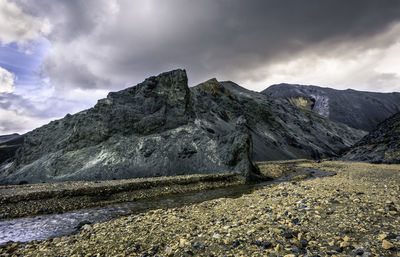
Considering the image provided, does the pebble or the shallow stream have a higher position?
the pebble

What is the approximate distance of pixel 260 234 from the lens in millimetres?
6582

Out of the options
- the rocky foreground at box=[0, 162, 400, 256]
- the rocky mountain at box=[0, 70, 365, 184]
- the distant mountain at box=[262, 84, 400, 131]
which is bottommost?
the rocky foreground at box=[0, 162, 400, 256]

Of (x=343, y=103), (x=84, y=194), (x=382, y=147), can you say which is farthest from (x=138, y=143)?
(x=343, y=103)

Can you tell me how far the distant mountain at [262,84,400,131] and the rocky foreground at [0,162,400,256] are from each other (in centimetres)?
15052

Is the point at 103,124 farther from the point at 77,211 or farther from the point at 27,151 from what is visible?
the point at 77,211

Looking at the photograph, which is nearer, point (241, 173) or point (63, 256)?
point (63, 256)

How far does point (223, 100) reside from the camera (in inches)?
2776

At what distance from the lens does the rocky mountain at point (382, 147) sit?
34.6 m

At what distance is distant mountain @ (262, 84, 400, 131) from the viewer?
142 metres

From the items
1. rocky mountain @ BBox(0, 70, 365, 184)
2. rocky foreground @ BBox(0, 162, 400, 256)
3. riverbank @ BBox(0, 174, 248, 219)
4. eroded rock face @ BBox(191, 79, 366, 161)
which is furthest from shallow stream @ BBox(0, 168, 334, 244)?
eroded rock face @ BBox(191, 79, 366, 161)

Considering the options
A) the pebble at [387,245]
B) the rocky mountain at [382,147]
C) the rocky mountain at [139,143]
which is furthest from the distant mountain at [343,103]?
the pebble at [387,245]

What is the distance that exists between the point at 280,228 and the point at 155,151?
87.7 ft

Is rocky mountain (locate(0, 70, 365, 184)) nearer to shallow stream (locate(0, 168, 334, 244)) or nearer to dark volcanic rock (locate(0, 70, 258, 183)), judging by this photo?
dark volcanic rock (locate(0, 70, 258, 183))

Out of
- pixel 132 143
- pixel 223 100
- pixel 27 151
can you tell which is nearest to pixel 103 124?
pixel 132 143
